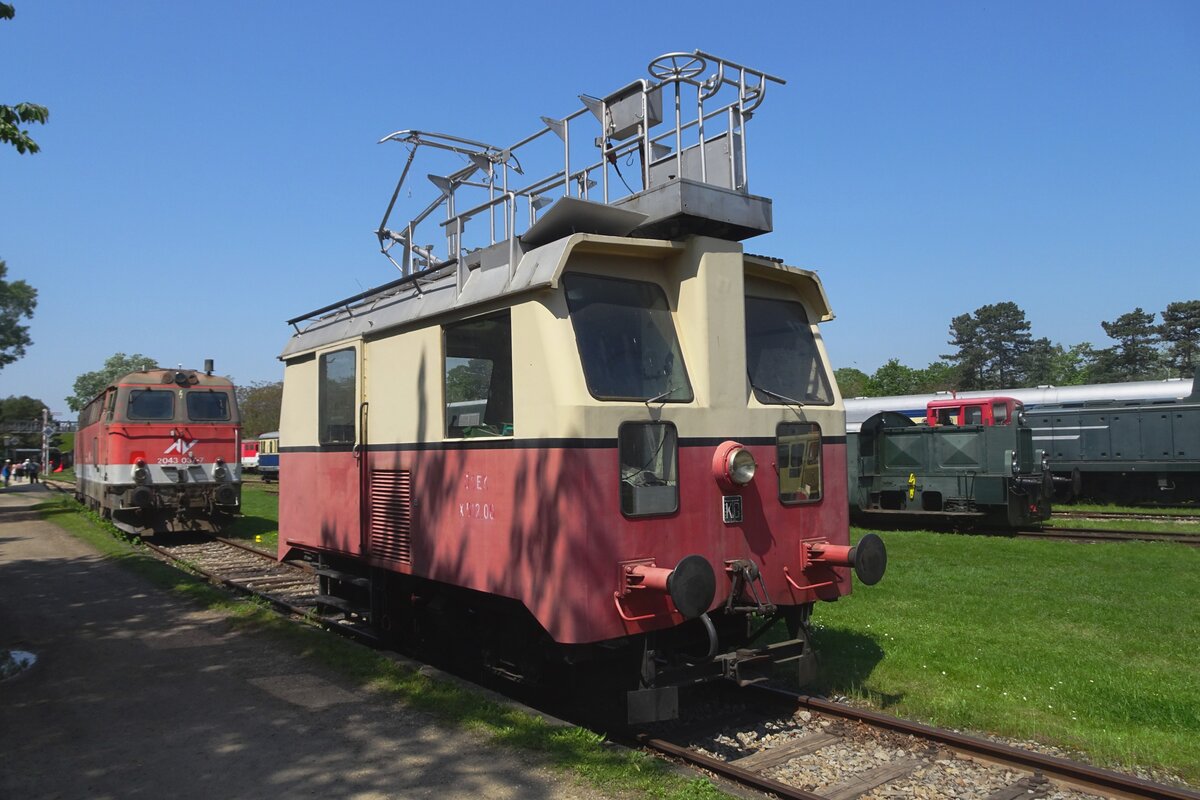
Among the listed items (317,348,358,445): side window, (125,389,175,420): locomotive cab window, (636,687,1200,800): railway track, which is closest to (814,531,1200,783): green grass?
(636,687,1200,800): railway track

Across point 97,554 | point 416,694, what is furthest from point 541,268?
point 97,554

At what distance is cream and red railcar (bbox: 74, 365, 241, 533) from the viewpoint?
16.7m

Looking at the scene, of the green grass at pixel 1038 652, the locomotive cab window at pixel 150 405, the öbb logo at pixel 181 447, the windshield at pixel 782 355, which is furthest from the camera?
the öbb logo at pixel 181 447

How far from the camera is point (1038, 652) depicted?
7.41 metres

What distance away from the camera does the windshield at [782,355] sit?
20.1 feet

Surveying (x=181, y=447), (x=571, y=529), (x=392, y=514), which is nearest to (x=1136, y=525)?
(x=392, y=514)

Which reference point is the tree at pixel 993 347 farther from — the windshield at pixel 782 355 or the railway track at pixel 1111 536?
the windshield at pixel 782 355

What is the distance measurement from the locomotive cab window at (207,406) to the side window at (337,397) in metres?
11.0

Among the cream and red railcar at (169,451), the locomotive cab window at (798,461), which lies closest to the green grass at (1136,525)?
the locomotive cab window at (798,461)

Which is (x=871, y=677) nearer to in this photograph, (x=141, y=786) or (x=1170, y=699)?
(x=1170, y=699)

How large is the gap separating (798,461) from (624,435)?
161 centimetres

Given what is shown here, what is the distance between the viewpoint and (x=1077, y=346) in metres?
65.9

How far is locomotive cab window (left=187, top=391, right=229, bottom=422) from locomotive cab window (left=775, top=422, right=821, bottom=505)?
14917mm

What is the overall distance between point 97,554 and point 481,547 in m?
11.9
